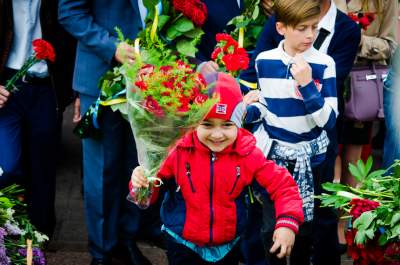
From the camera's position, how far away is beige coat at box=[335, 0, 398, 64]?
257 inches

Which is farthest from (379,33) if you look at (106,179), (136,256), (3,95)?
(3,95)

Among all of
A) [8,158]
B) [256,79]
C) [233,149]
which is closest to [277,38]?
[256,79]

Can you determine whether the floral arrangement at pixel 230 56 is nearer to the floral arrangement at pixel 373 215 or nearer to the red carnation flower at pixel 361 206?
the floral arrangement at pixel 373 215

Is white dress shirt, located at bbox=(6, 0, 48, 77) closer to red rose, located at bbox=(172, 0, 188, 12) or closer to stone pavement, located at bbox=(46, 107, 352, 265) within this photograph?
red rose, located at bbox=(172, 0, 188, 12)

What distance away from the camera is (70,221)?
23.4 feet

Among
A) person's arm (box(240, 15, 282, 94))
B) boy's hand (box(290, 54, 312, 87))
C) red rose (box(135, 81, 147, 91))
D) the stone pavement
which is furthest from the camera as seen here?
the stone pavement

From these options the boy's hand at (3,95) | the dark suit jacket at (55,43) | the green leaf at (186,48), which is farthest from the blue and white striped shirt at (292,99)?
the boy's hand at (3,95)

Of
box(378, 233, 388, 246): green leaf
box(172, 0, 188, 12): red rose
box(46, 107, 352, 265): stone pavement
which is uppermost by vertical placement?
box(172, 0, 188, 12): red rose

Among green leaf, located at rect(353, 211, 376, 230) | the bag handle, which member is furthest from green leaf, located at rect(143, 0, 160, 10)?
green leaf, located at rect(353, 211, 376, 230)

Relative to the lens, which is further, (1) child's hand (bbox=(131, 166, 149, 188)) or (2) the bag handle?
(2) the bag handle

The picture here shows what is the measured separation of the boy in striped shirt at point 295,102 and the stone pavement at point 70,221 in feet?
4.75

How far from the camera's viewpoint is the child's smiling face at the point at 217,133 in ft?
15.1

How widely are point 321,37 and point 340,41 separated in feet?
0.41

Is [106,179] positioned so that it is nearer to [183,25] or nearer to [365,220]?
[183,25]
